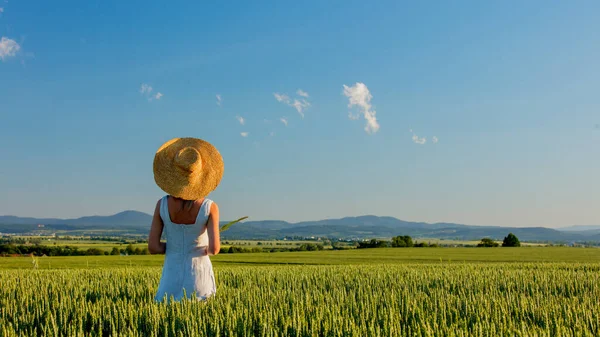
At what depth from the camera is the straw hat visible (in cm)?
562

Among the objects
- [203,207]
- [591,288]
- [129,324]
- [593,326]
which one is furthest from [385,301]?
[591,288]

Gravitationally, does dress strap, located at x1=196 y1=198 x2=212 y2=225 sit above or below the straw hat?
below

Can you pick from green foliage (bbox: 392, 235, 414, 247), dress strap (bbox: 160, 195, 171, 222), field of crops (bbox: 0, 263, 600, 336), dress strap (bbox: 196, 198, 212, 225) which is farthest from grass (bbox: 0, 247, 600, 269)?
green foliage (bbox: 392, 235, 414, 247)

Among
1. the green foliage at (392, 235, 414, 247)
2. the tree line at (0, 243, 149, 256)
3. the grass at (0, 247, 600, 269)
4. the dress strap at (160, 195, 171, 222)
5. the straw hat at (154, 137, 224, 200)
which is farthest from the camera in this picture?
the green foliage at (392, 235, 414, 247)

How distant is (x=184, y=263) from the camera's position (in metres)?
5.98

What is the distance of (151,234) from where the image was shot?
5961 mm

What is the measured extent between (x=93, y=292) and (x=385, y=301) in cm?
499

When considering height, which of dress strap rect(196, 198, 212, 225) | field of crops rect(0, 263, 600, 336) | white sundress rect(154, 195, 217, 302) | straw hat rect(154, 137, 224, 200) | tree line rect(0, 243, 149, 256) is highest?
straw hat rect(154, 137, 224, 200)

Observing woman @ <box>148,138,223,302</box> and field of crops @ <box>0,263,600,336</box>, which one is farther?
woman @ <box>148,138,223,302</box>

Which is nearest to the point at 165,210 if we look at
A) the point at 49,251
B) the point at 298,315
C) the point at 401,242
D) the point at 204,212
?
the point at 204,212

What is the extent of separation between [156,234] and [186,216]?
46 centimetres

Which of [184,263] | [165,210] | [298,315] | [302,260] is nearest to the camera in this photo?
[298,315]

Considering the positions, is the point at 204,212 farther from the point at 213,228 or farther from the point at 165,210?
the point at 165,210

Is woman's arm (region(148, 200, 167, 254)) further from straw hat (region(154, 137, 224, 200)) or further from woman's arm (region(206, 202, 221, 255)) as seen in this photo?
woman's arm (region(206, 202, 221, 255))
